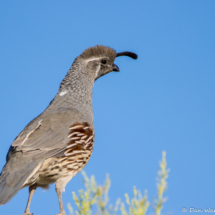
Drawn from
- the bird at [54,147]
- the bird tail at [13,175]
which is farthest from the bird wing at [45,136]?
the bird tail at [13,175]

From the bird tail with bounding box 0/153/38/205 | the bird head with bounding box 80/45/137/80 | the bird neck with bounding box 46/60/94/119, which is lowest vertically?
the bird tail with bounding box 0/153/38/205

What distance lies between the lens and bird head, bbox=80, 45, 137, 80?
264 inches

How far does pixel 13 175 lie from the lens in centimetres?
450

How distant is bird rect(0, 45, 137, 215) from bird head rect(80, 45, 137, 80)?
21.8 inches

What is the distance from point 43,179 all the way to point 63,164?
0.37 metres

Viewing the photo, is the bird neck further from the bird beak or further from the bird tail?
the bird tail

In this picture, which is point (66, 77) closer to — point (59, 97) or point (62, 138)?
point (59, 97)

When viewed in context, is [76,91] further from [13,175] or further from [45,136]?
[13,175]

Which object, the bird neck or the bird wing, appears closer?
the bird wing

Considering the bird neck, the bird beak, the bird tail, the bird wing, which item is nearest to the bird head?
the bird beak

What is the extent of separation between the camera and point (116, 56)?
7320 millimetres

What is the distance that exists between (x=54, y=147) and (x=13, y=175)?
29.7 inches

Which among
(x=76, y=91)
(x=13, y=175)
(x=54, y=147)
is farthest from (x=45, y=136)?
(x=76, y=91)

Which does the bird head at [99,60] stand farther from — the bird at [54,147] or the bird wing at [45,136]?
the bird wing at [45,136]
